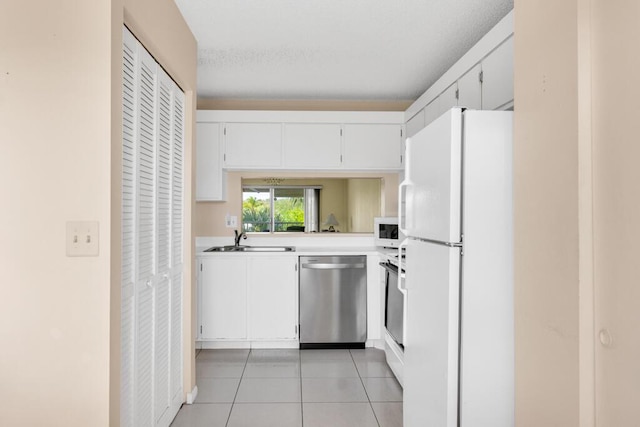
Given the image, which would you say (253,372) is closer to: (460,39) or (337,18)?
(337,18)

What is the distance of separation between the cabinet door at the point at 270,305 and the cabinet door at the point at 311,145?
1.03m

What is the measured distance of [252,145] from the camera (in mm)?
3922

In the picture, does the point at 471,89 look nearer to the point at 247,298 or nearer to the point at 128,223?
the point at 128,223

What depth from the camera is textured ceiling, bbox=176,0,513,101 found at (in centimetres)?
236

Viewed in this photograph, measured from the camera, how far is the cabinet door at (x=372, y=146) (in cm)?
398

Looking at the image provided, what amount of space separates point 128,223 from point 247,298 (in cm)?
206

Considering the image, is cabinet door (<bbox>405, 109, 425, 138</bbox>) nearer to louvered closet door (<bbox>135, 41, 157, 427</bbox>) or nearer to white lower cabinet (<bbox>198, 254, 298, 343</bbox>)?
white lower cabinet (<bbox>198, 254, 298, 343</bbox>)

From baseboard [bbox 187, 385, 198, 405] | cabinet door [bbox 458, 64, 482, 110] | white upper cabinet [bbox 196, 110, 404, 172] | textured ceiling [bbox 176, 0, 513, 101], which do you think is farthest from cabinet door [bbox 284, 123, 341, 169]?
baseboard [bbox 187, 385, 198, 405]

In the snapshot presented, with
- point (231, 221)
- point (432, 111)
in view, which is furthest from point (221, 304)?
point (432, 111)

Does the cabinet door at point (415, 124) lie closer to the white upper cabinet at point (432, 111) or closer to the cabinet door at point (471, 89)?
the white upper cabinet at point (432, 111)
